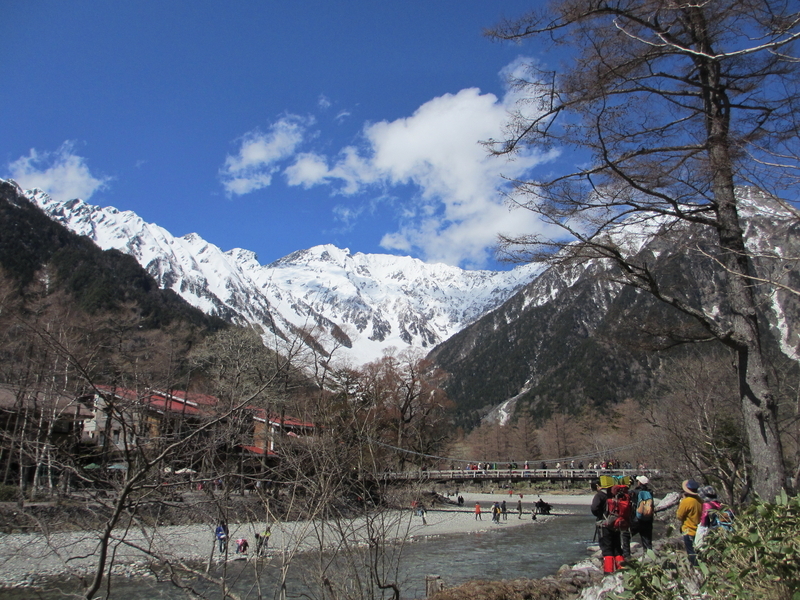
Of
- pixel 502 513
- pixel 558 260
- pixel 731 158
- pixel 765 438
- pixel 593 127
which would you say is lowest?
pixel 502 513

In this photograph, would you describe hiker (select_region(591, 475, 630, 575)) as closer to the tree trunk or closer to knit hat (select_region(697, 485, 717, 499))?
knit hat (select_region(697, 485, 717, 499))

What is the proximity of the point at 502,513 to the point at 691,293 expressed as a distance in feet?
100

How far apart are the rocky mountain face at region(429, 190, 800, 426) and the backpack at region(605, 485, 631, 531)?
1.80 m

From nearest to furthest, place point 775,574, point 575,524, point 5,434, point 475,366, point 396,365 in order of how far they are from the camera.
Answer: point 5,434 < point 775,574 < point 575,524 < point 396,365 < point 475,366

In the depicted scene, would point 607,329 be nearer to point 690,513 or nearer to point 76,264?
point 690,513

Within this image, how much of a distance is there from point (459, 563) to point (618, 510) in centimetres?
A: 1209

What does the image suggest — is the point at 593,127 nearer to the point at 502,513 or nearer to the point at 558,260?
the point at 558,260

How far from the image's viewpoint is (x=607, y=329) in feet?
22.3

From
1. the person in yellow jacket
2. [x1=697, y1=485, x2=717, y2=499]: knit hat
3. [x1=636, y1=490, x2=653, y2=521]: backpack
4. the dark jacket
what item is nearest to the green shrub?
[x1=697, y1=485, x2=717, y2=499]: knit hat

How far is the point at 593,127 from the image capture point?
17.0 ft

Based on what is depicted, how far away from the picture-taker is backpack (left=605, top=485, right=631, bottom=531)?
6336 millimetres

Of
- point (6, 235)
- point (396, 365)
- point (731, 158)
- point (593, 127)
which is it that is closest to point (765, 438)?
point (731, 158)

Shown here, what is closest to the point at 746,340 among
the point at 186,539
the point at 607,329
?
the point at 607,329

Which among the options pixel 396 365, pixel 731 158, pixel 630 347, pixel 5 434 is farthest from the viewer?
pixel 396 365
